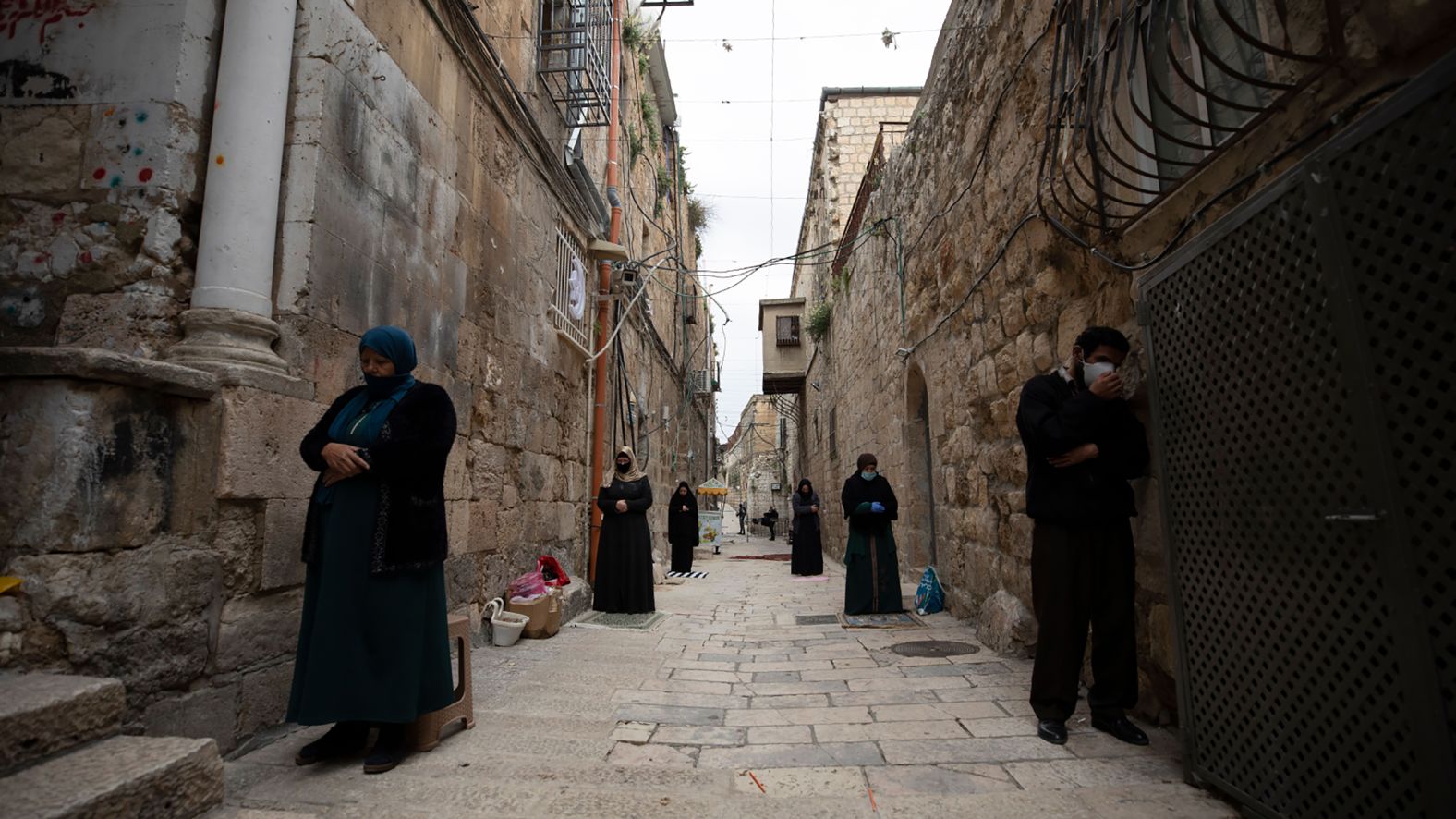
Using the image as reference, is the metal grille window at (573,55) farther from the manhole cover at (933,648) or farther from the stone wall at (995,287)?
the manhole cover at (933,648)

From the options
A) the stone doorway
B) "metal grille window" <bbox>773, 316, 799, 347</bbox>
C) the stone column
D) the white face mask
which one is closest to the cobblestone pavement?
the white face mask

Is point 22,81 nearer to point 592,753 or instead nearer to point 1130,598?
point 592,753

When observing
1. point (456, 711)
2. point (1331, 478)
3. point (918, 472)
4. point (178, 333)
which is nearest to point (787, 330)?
point (918, 472)

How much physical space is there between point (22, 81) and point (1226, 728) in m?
4.86

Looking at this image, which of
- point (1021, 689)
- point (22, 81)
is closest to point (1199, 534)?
point (1021, 689)

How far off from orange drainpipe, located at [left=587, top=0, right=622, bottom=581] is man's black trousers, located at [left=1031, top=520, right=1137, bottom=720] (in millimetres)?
5432

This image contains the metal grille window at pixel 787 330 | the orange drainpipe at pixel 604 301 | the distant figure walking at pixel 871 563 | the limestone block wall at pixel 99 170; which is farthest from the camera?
the metal grille window at pixel 787 330

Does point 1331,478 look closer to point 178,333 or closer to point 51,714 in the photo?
point 51,714

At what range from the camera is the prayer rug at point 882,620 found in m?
5.71

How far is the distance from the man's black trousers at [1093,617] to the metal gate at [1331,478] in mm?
441

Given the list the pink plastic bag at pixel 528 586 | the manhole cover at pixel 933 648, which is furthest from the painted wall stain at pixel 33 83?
the manhole cover at pixel 933 648

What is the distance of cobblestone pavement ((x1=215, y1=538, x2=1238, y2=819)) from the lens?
2.16 meters

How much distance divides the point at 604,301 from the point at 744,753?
6375 mm

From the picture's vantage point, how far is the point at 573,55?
7070mm
